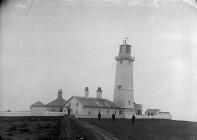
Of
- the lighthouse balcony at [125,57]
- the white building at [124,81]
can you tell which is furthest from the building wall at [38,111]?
the lighthouse balcony at [125,57]

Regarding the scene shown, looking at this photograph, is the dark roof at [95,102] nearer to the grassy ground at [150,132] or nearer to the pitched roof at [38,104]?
the pitched roof at [38,104]

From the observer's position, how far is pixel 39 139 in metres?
16.7

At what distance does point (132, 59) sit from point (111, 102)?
6.64m

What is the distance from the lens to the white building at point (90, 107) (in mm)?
36312

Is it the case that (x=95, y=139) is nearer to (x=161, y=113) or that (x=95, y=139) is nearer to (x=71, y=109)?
(x=71, y=109)

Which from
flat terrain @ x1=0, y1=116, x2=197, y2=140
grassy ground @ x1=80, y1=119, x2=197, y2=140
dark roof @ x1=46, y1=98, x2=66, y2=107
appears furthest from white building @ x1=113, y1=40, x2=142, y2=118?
grassy ground @ x1=80, y1=119, x2=197, y2=140

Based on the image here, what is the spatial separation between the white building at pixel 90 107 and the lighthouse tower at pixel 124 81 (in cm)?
107

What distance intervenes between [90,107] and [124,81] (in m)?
6.59

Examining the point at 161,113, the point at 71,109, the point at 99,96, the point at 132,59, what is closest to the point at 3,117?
the point at 71,109

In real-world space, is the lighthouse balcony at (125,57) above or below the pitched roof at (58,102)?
above

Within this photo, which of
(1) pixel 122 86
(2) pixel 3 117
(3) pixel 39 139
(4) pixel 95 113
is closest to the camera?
(3) pixel 39 139

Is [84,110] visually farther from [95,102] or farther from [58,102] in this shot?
[58,102]

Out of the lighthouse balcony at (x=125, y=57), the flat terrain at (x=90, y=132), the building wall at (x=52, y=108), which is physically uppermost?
the lighthouse balcony at (x=125, y=57)

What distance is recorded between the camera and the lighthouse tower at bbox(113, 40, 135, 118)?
4078 cm
